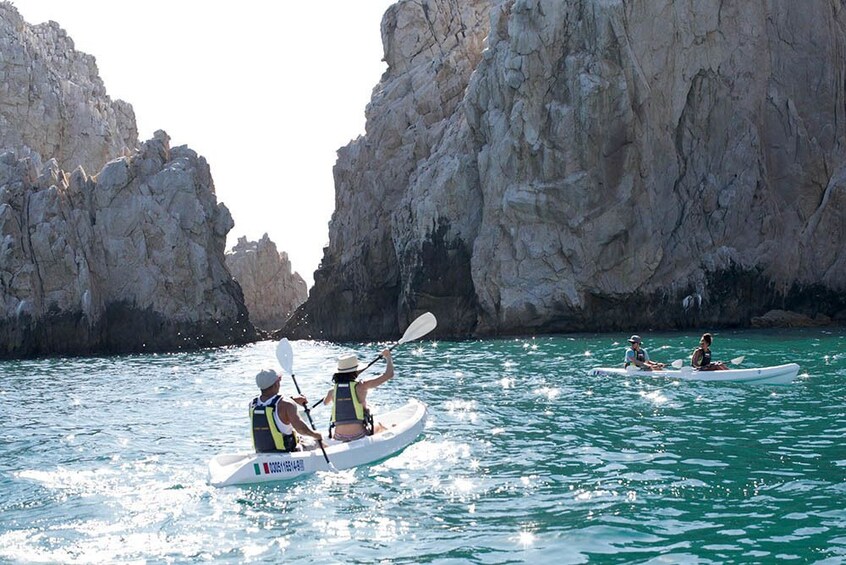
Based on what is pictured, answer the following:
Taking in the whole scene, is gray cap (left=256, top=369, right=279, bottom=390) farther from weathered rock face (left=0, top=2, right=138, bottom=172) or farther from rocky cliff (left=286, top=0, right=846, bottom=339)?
weathered rock face (left=0, top=2, right=138, bottom=172)

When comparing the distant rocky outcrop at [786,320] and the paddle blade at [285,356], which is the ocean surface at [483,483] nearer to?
the paddle blade at [285,356]

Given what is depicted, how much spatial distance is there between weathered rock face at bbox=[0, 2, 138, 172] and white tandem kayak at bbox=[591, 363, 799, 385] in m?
71.8

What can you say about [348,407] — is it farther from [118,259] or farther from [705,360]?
[118,259]

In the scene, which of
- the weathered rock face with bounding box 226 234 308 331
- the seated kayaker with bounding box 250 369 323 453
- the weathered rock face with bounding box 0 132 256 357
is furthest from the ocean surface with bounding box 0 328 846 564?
the weathered rock face with bounding box 226 234 308 331

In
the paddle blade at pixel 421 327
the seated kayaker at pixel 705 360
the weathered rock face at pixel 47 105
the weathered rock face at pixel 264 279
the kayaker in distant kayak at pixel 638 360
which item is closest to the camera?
the paddle blade at pixel 421 327

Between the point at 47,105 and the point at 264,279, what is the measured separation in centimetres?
2755

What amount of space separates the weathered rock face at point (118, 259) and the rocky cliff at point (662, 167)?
20.2m

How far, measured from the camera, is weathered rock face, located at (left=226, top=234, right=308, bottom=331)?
91.4 meters

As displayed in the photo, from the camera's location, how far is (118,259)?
5975 centimetres

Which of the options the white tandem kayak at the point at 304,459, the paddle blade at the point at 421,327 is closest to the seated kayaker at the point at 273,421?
the white tandem kayak at the point at 304,459

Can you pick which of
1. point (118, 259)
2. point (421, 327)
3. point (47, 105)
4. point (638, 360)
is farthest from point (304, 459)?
point (47, 105)

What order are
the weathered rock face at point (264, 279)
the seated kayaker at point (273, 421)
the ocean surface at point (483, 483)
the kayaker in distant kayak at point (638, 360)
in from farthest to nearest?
the weathered rock face at point (264, 279), the kayaker in distant kayak at point (638, 360), the seated kayaker at point (273, 421), the ocean surface at point (483, 483)

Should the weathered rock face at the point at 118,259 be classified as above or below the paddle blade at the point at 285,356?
above

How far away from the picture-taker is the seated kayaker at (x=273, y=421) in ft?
47.6
